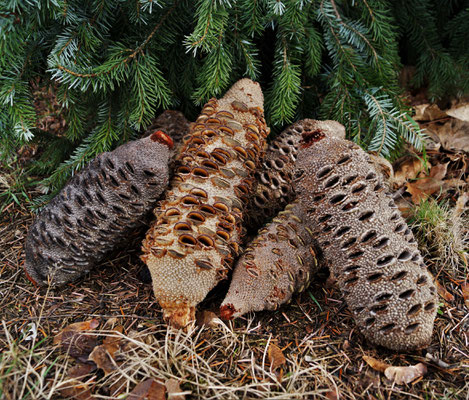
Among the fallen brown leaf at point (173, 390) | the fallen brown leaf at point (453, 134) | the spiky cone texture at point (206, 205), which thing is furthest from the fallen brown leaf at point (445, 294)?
the fallen brown leaf at point (173, 390)

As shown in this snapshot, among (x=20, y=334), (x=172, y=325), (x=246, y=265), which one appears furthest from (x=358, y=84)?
(x=20, y=334)

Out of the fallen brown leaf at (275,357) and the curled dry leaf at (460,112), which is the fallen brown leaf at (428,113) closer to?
the curled dry leaf at (460,112)

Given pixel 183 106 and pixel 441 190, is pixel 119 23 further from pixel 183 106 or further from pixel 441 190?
pixel 441 190

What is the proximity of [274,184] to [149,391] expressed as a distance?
46.5 inches

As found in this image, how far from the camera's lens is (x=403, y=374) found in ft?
5.42

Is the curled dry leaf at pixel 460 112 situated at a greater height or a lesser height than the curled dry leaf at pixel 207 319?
greater

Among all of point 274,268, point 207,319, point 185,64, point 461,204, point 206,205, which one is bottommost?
point 461,204

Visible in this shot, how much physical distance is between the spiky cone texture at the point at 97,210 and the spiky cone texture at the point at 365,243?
68 centimetres

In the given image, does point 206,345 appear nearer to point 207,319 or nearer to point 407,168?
point 207,319

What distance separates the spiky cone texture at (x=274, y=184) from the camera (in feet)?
7.25

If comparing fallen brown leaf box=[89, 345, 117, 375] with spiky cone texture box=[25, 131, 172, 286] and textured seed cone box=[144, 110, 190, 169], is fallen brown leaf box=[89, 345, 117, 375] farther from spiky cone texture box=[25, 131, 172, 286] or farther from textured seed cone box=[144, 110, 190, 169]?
textured seed cone box=[144, 110, 190, 169]

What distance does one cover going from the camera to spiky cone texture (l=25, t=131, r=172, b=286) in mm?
1888

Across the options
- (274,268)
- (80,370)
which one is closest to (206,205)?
(274,268)

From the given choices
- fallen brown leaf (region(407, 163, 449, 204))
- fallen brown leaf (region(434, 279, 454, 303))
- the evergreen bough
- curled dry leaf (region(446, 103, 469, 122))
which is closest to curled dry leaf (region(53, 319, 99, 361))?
the evergreen bough
